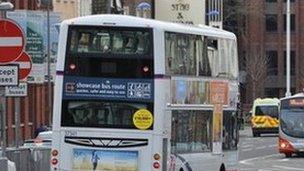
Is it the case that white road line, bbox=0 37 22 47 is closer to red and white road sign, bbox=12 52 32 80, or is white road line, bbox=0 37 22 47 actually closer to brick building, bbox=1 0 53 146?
red and white road sign, bbox=12 52 32 80

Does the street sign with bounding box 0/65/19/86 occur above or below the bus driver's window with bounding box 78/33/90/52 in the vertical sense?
below

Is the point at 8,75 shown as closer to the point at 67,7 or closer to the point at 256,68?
the point at 67,7

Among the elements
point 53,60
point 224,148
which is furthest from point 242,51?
point 224,148

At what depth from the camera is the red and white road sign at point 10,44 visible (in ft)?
53.6

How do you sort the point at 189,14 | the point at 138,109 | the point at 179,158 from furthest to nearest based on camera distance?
the point at 189,14, the point at 179,158, the point at 138,109

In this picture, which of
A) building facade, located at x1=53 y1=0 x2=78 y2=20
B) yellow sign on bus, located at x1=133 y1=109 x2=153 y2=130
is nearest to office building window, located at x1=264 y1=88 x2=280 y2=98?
building facade, located at x1=53 y1=0 x2=78 y2=20

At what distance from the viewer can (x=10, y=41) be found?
16406 mm

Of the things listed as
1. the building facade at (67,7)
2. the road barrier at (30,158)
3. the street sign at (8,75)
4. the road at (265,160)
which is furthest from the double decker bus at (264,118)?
the street sign at (8,75)

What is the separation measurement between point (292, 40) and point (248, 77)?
7529 mm

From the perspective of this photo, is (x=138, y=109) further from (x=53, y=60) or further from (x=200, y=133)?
(x=53, y=60)

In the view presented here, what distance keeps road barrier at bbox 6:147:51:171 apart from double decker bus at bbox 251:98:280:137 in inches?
1876

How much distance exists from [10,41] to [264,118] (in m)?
54.6

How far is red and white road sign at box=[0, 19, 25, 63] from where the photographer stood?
16328 millimetres

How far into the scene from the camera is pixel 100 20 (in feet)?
63.4
